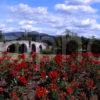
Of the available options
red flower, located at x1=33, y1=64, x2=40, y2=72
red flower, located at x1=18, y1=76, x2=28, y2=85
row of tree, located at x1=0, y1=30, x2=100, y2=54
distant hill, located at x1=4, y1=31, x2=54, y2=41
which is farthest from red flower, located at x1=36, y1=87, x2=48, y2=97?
distant hill, located at x1=4, y1=31, x2=54, y2=41

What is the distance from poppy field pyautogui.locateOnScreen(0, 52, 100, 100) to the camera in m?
5.16

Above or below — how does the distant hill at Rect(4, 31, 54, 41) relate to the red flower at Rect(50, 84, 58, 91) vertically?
above

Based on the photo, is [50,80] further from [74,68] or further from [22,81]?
[74,68]

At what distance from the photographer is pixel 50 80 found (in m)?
5.57

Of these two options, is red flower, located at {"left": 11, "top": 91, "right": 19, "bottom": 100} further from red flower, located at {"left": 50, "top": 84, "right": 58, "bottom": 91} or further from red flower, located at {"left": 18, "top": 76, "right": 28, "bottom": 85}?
red flower, located at {"left": 50, "top": 84, "right": 58, "bottom": 91}

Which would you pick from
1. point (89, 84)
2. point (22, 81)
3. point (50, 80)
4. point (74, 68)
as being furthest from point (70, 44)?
point (22, 81)

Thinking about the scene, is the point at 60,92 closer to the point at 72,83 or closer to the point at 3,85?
the point at 72,83

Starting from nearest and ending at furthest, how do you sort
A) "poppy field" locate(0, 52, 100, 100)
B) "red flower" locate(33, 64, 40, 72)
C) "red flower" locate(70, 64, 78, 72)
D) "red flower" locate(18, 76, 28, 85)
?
1. "poppy field" locate(0, 52, 100, 100)
2. "red flower" locate(18, 76, 28, 85)
3. "red flower" locate(33, 64, 40, 72)
4. "red flower" locate(70, 64, 78, 72)

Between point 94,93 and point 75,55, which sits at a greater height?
point 75,55

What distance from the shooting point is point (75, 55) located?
7629mm

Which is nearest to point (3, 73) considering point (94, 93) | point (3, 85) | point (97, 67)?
point (3, 85)

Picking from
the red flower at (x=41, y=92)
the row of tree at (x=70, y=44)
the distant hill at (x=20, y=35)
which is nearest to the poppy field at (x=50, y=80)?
the red flower at (x=41, y=92)

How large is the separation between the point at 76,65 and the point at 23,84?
173 centimetres

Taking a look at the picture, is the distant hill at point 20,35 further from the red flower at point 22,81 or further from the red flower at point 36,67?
the red flower at point 22,81
